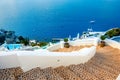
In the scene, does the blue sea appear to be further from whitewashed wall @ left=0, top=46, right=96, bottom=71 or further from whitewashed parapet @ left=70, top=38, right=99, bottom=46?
whitewashed wall @ left=0, top=46, right=96, bottom=71

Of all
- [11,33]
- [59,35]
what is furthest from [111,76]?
[59,35]

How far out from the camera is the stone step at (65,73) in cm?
628

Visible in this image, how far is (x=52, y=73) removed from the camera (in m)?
6.58

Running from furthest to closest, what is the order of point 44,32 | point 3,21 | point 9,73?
point 3,21 < point 44,32 < point 9,73

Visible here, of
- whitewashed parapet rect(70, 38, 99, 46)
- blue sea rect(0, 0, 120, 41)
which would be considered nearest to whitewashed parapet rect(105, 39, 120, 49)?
whitewashed parapet rect(70, 38, 99, 46)

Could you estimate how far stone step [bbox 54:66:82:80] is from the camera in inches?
247

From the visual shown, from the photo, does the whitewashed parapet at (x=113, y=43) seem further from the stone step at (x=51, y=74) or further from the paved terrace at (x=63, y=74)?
the stone step at (x=51, y=74)

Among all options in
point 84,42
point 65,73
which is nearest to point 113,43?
point 84,42

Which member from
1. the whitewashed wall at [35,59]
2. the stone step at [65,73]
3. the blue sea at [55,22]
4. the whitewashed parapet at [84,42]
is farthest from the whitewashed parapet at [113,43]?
the blue sea at [55,22]

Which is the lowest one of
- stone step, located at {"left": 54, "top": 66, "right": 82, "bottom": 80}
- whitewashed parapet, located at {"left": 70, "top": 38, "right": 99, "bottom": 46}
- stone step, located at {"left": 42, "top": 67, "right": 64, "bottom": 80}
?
stone step, located at {"left": 54, "top": 66, "right": 82, "bottom": 80}

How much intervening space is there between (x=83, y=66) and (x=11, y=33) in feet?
84.8

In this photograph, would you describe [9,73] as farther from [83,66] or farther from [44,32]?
[44,32]

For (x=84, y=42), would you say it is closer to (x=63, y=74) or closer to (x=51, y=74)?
(x=63, y=74)

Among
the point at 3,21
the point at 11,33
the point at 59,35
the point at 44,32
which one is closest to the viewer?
the point at 11,33
